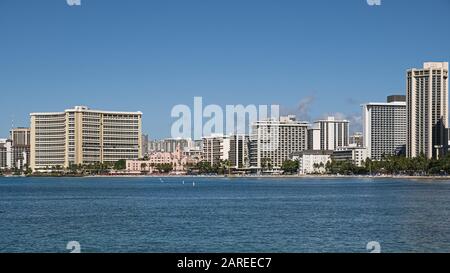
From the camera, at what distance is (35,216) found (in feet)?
53.6

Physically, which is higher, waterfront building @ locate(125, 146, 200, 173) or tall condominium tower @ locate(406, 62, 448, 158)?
tall condominium tower @ locate(406, 62, 448, 158)

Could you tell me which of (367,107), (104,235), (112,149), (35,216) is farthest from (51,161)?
(104,235)

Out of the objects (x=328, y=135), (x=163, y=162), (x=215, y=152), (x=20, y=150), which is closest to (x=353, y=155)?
(x=328, y=135)

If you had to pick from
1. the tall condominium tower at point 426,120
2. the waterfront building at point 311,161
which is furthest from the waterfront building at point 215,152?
the tall condominium tower at point 426,120

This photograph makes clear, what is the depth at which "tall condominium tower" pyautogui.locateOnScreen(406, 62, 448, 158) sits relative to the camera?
216 ft

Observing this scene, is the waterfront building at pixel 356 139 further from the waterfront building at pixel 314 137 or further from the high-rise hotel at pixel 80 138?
the high-rise hotel at pixel 80 138

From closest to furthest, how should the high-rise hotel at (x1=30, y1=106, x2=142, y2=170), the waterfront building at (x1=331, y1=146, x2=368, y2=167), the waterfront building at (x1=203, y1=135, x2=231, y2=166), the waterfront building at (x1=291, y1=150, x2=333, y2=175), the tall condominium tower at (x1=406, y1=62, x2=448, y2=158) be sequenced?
the high-rise hotel at (x1=30, y1=106, x2=142, y2=170) → the tall condominium tower at (x1=406, y1=62, x2=448, y2=158) → the waterfront building at (x1=203, y1=135, x2=231, y2=166) → the waterfront building at (x1=291, y1=150, x2=333, y2=175) → the waterfront building at (x1=331, y1=146, x2=368, y2=167)

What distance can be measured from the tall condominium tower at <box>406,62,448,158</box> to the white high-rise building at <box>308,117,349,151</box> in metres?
11.2

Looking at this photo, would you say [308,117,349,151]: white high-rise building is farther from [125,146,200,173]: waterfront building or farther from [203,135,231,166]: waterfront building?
[125,146,200,173]: waterfront building

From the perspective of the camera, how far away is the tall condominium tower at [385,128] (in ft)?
239

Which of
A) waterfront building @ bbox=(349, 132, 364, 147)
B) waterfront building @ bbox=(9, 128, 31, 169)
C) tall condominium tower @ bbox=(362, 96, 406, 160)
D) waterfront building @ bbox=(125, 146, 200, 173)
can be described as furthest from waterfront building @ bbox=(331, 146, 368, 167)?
waterfront building @ bbox=(9, 128, 31, 169)

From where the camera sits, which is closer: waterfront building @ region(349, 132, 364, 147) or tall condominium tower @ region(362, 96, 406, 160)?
tall condominium tower @ region(362, 96, 406, 160)

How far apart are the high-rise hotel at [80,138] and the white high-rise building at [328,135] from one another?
2419cm
